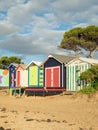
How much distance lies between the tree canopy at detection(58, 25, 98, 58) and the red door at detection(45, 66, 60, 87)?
10.9 m

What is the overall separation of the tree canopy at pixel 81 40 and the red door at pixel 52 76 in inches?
429

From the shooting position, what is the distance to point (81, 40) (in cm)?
4259

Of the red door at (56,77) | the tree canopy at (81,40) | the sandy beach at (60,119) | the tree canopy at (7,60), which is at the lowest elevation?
the sandy beach at (60,119)

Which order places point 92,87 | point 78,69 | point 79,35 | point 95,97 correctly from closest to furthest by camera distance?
1. point 95,97
2. point 92,87
3. point 78,69
4. point 79,35

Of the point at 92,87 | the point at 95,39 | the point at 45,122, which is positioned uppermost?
the point at 95,39

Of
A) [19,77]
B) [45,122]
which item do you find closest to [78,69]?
[19,77]

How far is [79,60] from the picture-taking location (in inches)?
1166

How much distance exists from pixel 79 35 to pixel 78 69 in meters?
14.4

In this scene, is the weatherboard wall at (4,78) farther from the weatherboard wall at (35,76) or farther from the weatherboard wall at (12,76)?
the weatherboard wall at (35,76)

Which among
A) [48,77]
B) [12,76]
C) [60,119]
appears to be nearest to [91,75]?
[48,77]

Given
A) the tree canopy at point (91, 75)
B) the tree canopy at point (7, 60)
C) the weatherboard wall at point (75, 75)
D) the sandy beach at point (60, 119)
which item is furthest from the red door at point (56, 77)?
the tree canopy at point (7, 60)

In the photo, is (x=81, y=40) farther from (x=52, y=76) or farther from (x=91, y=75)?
(x=91, y=75)

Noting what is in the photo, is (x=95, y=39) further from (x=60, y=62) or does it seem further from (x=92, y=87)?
(x=92, y=87)

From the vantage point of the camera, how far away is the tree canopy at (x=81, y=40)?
41656 millimetres
